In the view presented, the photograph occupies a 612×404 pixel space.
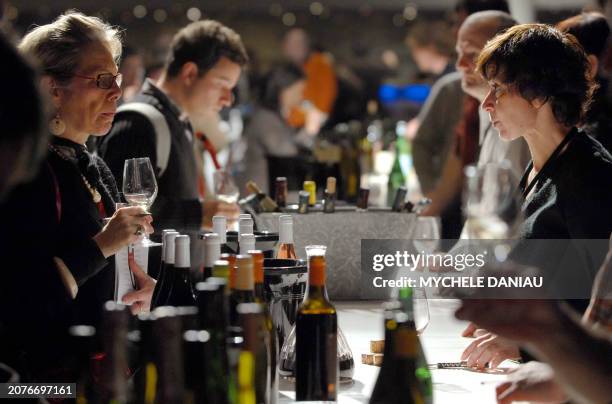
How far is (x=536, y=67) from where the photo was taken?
2.44 m

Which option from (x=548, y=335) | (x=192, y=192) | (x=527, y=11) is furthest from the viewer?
(x=527, y=11)

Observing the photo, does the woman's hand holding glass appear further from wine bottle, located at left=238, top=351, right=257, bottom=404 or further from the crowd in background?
wine bottle, located at left=238, top=351, right=257, bottom=404

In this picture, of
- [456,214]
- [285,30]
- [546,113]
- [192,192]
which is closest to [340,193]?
[456,214]

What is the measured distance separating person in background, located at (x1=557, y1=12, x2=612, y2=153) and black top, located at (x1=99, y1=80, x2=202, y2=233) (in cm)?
144

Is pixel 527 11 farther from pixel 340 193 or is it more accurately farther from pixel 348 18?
pixel 348 18

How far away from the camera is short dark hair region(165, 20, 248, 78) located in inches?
157

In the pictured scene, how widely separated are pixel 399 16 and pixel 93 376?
17356 mm

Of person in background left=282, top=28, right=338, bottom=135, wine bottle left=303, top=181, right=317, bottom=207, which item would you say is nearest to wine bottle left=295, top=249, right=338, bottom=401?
wine bottle left=303, top=181, right=317, bottom=207

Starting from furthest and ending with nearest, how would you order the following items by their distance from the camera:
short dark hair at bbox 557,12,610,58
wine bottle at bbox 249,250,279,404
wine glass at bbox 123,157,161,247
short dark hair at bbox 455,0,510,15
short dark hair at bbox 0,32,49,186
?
1. short dark hair at bbox 455,0,510,15
2. short dark hair at bbox 557,12,610,58
3. wine glass at bbox 123,157,161,247
4. wine bottle at bbox 249,250,279,404
5. short dark hair at bbox 0,32,49,186

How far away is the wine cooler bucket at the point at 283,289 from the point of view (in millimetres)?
2043

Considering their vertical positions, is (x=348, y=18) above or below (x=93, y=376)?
above

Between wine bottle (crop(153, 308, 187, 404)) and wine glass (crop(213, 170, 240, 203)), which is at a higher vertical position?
wine glass (crop(213, 170, 240, 203))

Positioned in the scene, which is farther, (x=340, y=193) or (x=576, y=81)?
(x=340, y=193)

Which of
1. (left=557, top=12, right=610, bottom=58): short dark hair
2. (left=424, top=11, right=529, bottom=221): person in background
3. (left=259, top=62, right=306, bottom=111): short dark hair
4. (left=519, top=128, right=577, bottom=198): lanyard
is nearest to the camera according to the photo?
(left=519, top=128, right=577, bottom=198): lanyard
